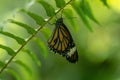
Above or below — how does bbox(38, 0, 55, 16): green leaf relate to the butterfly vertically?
above

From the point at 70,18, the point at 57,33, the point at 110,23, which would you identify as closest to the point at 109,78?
the point at 110,23

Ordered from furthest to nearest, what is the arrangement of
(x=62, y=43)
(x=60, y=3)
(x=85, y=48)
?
1. (x=85, y=48)
2. (x=62, y=43)
3. (x=60, y=3)

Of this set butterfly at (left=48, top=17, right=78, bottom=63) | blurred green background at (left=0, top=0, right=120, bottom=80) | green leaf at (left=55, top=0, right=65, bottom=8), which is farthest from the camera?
blurred green background at (left=0, top=0, right=120, bottom=80)

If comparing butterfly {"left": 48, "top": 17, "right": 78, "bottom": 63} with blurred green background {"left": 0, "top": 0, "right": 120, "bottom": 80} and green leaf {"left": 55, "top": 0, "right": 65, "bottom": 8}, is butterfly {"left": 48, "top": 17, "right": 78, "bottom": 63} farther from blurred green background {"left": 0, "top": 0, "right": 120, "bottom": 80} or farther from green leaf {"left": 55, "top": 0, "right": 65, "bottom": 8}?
blurred green background {"left": 0, "top": 0, "right": 120, "bottom": 80}

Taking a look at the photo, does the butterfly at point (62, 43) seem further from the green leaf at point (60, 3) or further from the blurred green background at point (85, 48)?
the blurred green background at point (85, 48)

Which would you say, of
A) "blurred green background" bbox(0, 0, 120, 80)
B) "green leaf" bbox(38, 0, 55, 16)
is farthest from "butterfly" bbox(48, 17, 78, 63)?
"blurred green background" bbox(0, 0, 120, 80)

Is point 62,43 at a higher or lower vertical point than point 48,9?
lower

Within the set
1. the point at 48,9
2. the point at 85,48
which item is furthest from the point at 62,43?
the point at 85,48

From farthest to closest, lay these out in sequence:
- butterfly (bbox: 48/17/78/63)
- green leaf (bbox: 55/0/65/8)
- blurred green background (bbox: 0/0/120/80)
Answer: blurred green background (bbox: 0/0/120/80)
butterfly (bbox: 48/17/78/63)
green leaf (bbox: 55/0/65/8)

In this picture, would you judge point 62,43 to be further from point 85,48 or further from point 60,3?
point 85,48

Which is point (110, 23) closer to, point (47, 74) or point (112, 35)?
point (112, 35)
